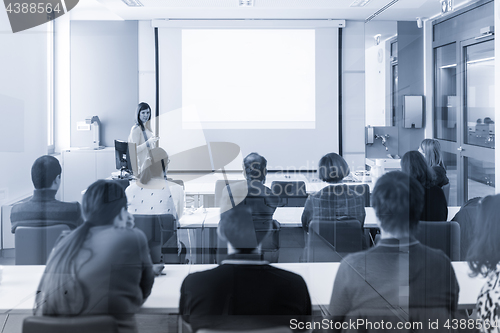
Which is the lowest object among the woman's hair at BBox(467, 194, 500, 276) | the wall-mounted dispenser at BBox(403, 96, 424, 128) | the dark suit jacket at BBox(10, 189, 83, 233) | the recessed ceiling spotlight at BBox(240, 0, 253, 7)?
the woman's hair at BBox(467, 194, 500, 276)

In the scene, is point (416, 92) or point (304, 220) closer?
point (304, 220)

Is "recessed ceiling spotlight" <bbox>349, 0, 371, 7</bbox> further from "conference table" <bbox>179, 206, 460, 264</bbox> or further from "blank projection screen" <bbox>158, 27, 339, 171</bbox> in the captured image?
"conference table" <bbox>179, 206, 460, 264</bbox>

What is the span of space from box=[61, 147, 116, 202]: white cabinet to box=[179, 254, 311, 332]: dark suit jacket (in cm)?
71

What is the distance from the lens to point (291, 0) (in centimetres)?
387

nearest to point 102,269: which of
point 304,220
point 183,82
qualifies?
point 304,220

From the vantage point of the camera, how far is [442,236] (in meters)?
2.25

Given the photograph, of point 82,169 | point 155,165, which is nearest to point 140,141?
point 155,165

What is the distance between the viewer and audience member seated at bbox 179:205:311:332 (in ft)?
6.72

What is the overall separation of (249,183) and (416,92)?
1.09 meters

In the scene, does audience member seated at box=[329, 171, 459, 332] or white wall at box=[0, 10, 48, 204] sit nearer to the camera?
audience member seated at box=[329, 171, 459, 332]

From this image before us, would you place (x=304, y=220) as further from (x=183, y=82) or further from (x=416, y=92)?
(x=183, y=82)

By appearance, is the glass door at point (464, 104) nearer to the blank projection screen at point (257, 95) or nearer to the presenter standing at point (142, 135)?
the blank projection screen at point (257, 95)

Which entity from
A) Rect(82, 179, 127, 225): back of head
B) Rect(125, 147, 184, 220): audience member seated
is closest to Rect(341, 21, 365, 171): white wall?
Rect(125, 147, 184, 220): audience member seated

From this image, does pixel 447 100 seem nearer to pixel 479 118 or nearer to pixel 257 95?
pixel 479 118
